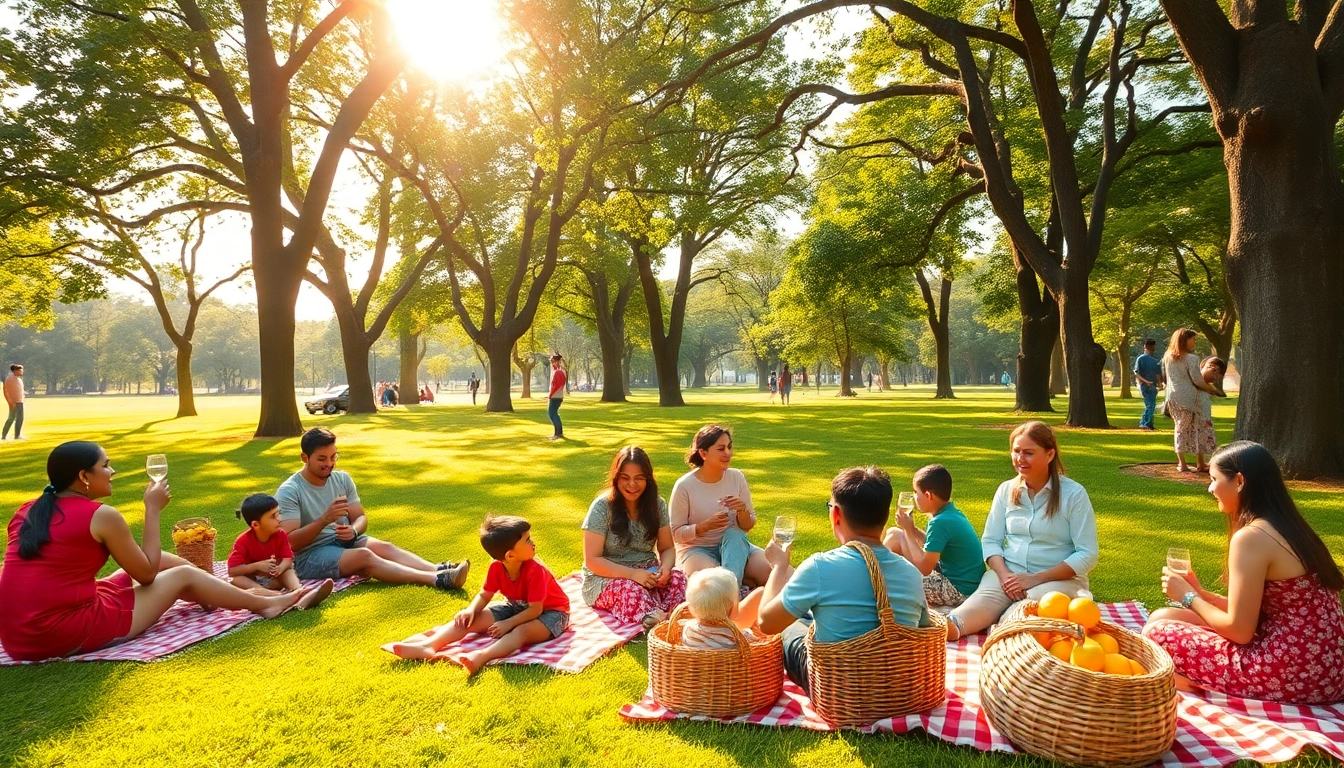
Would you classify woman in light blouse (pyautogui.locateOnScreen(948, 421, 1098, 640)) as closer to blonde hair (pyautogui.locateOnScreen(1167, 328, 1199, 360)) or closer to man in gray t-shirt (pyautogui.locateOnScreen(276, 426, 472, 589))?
man in gray t-shirt (pyautogui.locateOnScreen(276, 426, 472, 589))

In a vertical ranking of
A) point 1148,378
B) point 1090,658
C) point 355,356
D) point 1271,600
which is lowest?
point 1090,658

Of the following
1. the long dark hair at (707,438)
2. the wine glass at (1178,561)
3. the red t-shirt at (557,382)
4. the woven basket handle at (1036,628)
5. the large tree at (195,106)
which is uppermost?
the large tree at (195,106)

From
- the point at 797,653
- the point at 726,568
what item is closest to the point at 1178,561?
the point at 797,653

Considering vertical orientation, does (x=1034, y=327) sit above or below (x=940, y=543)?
above

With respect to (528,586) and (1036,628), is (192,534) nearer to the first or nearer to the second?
(528,586)

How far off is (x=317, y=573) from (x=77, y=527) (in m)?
2.14

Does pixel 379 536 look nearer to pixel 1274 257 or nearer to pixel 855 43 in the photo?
pixel 1274 257

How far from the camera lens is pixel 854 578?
3.51 metres

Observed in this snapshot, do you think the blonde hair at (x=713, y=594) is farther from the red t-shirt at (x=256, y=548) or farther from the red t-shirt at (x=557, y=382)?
the red t-shirt at (x=557, y=382)

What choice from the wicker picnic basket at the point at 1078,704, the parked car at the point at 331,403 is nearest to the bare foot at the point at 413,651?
the wicker picnic basket at the point at 1078,704

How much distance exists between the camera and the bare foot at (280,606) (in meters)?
5.39

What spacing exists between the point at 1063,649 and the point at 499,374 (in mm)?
29101

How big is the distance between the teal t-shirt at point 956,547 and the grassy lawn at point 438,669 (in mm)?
1266

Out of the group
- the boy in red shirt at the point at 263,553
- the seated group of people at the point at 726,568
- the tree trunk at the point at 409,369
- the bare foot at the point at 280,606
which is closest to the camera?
the seated group of people at the point at 726,568
